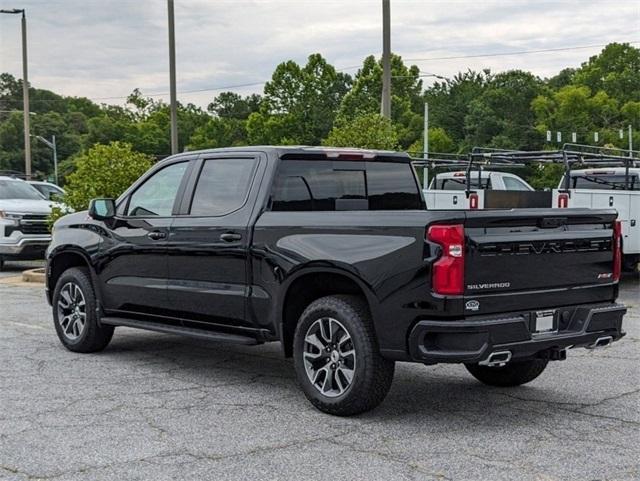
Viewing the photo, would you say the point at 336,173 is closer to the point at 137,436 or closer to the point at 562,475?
the point at 137,436

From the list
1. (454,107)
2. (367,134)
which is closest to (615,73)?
(454,107)

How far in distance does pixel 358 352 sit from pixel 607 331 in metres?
1.78

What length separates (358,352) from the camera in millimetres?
5746

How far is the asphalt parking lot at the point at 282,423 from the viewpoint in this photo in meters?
4.87

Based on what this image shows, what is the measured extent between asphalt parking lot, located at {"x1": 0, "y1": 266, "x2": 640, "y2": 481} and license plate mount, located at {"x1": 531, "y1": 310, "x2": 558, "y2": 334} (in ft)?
2.04

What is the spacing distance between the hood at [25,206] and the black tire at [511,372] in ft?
39.4

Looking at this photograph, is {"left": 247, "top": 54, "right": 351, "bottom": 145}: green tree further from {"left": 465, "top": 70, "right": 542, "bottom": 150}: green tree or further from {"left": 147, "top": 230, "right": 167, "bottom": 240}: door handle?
{"left": 147, "top": 230, "right": 167, "bottom": 240}: door handle

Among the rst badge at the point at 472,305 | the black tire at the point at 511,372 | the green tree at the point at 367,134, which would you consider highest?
the green tree at the point at 367,134

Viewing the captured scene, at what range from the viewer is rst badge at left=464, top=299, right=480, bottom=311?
5.41m

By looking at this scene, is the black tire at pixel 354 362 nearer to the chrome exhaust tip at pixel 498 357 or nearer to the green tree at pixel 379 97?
the chrome exhaust tip at pixel 498 357

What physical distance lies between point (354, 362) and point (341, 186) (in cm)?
176

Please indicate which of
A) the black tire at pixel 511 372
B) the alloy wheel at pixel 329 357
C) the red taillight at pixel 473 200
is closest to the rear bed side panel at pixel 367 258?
the alloy wheel at pixel 329 357

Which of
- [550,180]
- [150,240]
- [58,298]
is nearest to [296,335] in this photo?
[150,240]

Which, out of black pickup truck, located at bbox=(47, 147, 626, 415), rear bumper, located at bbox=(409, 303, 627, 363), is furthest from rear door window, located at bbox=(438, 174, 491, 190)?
rear bumper, located at bbox=(409, 303, 627, 363)
